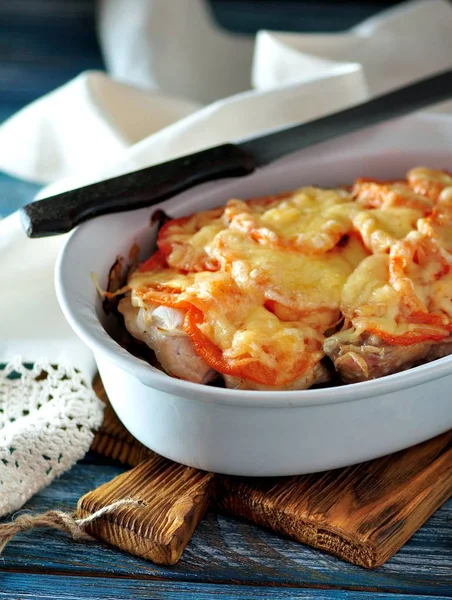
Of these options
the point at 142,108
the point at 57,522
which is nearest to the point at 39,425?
the point at 57,522

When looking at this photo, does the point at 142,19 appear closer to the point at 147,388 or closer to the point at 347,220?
the point at 347,220

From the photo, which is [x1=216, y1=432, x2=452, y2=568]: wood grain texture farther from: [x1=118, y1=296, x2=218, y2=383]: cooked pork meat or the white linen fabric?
the white linen fabric

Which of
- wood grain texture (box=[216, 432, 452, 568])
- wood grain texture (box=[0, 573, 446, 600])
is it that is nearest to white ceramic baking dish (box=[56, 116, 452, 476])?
wood grain texture (box=[216, 432, 452, 568])

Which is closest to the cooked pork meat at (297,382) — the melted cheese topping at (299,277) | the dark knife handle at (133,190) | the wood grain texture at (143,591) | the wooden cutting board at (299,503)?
the melted cheese topping at (299,277)

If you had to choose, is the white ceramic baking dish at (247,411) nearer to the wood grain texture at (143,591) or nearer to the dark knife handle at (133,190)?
the dark knife handle at (133,190)

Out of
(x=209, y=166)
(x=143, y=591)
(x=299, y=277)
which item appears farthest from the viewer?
(x=209, y=166)

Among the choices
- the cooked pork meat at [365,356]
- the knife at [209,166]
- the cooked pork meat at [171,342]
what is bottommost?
the cooked pork meat at [365,356]

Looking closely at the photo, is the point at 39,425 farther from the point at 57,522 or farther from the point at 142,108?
the point at 142,108
